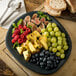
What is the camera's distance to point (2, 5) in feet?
7.07

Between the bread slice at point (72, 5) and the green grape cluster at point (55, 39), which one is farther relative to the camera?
the bread slice at point (72, 5)

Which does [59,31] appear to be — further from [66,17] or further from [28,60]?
[28,60]

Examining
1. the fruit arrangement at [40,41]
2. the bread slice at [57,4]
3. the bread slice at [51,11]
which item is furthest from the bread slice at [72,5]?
the fruit arrangement at [40,41]

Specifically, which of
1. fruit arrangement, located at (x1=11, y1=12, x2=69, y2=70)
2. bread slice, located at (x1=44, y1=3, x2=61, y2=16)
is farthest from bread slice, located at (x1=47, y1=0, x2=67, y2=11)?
fruit arrangement, located at (x1=11, y1=12, x2=69, y2=70)

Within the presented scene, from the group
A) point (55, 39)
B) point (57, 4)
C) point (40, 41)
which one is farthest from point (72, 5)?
point (40, 41)

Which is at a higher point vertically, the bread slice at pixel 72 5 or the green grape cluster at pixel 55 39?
the bread slice at pixel 72 5

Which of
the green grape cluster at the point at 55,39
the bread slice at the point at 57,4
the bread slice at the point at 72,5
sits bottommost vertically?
the green grape cluster at the point at 55,39

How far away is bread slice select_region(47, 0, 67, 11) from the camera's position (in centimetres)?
190

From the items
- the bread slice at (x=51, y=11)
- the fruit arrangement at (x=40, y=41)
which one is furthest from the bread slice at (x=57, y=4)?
the fruit arrangement at (x=40, y=41)

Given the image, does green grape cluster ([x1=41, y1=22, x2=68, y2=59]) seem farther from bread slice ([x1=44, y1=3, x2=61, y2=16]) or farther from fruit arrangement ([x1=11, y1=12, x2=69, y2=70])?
bread slice ([x1=44, y1=3, x2=61, y2=16])

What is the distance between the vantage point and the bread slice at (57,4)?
1902 millimetres

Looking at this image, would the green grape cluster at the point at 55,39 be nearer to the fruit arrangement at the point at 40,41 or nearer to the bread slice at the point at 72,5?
the fruit arrangement at the point at 40,41

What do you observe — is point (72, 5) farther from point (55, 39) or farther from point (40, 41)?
point (40, 41)

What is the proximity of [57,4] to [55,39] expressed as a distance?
0.62 m
